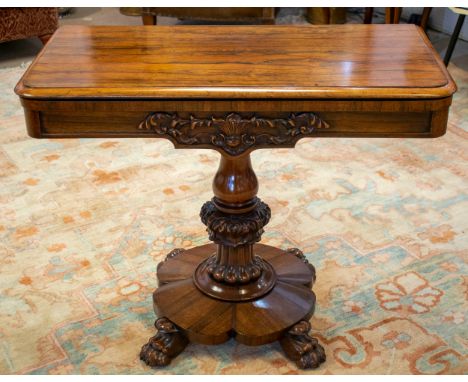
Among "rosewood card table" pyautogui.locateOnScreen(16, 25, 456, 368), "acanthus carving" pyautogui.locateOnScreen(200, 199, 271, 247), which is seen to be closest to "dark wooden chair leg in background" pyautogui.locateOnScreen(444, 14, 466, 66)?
"rosewood card table" pyautogui.locateOnScreen(16, 25, 456, 368)

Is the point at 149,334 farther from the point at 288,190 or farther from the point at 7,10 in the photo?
the point at 7,10

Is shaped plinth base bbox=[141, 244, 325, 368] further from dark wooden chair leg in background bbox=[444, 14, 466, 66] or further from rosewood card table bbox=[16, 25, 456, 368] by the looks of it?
dark wooden chair leg in background bbox=[444, 14, 466, 66]

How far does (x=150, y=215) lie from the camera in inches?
96.3

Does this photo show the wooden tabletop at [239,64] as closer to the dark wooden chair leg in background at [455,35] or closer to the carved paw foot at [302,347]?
the carved paw foot at [302,347]

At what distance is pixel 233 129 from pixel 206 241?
90 cm

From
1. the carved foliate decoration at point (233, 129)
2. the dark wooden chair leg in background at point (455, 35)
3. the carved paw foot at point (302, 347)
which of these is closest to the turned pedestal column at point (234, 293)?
the carved paw foot at point (302, 347)

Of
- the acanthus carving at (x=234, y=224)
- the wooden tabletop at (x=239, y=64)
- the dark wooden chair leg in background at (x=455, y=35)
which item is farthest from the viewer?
the dark wooden chair leg in background at (x=455, y=35)

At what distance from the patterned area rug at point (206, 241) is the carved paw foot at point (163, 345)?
3 cm

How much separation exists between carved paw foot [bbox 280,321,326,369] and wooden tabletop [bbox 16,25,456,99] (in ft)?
2.22

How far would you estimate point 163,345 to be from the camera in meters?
1.75

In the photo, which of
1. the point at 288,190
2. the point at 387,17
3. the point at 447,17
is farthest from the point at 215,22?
the point at 288,190

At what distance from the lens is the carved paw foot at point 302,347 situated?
1726 mm

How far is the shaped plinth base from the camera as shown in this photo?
175 cm

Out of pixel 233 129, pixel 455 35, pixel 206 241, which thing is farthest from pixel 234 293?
pixel 455 35
